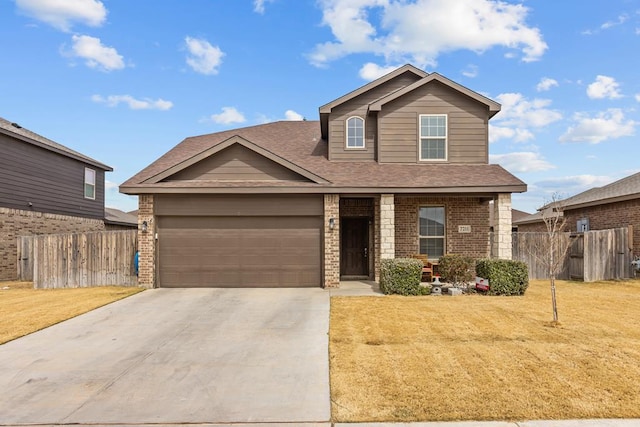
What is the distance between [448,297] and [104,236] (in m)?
11.1

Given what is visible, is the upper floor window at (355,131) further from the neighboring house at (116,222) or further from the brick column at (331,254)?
the neighboring house at (116,222)

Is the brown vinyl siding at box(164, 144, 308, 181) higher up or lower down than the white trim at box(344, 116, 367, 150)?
lower down

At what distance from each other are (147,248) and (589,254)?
51.0ft

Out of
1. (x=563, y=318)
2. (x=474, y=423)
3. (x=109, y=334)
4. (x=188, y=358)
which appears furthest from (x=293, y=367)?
(x=563, y=318)

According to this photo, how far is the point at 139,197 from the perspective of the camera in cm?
1262

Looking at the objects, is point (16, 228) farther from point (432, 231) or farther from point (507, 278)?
point (507, 278)

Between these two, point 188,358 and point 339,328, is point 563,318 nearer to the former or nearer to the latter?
point 339,328

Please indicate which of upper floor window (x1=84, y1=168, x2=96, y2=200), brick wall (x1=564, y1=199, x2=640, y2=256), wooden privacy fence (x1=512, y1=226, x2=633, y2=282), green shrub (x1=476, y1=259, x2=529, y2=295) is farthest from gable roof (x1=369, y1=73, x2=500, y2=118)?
upper floor window (x1=84, y1=168, x2=96, y2=200)

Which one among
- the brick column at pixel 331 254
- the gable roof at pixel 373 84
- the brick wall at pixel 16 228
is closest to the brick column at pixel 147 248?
the brick column at pixel 331 254

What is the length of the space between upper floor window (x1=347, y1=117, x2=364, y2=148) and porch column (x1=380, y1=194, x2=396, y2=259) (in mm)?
2972

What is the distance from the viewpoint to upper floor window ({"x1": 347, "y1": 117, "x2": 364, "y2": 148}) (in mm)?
14656

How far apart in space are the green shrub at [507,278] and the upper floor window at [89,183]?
20.8 meters

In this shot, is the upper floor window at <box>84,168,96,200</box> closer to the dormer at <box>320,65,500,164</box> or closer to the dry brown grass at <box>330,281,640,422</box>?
the dormer at <box>320,65,500,164</box>

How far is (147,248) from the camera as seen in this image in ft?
41.1
